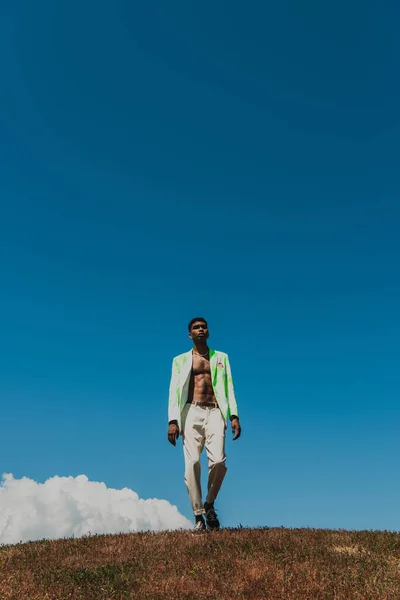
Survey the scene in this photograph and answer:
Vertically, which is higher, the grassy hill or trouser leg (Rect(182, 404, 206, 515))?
trouser leg (Rect(182, 404, 206, 515))

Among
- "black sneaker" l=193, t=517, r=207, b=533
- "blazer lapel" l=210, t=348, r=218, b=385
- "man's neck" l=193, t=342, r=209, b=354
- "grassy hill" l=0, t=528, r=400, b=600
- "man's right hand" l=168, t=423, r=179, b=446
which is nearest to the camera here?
"grassy hill" l=0, t=528, r=400, b=600

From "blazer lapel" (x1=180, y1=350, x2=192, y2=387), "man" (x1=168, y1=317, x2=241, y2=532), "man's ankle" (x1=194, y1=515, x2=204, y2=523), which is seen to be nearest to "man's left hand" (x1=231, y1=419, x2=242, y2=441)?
"man" (x1=168, y1=317, x2=241, y2=532)

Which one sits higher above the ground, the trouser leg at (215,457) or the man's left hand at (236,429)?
the man's left hand at (236,429)

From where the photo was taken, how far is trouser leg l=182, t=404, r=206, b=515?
10.4m

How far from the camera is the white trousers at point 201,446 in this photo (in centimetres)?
1042

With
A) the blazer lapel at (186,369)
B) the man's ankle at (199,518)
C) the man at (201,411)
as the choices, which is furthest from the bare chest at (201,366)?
the man's ankle at (199,518)

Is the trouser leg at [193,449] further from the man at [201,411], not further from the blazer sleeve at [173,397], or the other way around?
the blazer sleeve at [173,397]

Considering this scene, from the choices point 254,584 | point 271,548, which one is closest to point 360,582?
point 254,584

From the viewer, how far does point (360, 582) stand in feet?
23.2

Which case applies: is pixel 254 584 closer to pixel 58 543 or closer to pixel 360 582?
pixel 360 582

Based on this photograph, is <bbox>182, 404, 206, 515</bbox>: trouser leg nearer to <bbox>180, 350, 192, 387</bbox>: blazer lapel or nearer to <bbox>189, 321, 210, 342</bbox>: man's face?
<bbox>180, 350, 192, 387</bbox>: blazer lapel

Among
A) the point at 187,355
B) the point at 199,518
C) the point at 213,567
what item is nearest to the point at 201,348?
the point at 187,355

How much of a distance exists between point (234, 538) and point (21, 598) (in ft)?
12.2

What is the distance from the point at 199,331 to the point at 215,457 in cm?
260
